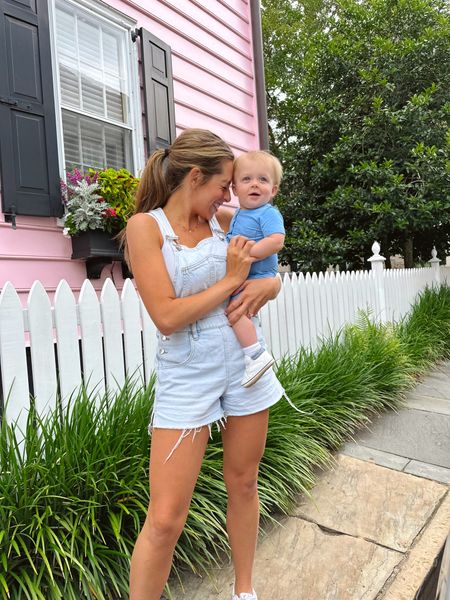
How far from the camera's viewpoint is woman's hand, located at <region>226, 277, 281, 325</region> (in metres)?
1.53

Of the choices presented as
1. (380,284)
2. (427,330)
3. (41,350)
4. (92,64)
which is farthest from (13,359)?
(427,330)

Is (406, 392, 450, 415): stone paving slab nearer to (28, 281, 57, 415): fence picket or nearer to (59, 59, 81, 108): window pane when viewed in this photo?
(28, 281, 57, 415): fence picket

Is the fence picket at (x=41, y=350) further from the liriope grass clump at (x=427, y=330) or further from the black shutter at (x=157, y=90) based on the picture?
the liriope grass clump at (x=427, y=330)

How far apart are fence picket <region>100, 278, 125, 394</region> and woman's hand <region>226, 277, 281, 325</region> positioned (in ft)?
4.07

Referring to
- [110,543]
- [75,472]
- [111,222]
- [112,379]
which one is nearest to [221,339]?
[75,472]

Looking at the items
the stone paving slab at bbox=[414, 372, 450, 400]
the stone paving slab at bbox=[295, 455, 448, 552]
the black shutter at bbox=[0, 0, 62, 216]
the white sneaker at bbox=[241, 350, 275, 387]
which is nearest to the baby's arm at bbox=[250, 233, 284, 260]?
the white sneaker at bbox=[241, 350, 275, 387]

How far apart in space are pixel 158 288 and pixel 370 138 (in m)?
7.59

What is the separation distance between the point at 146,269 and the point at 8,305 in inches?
41.5

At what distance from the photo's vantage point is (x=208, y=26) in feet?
17.5

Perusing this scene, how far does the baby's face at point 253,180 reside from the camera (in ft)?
5.18

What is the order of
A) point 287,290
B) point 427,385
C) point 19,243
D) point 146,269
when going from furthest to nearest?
point 427,385 < point 287,290 < point 19,243 < point 146,269

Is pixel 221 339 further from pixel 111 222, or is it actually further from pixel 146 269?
pixel 111 222

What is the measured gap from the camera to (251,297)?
156 centimetres

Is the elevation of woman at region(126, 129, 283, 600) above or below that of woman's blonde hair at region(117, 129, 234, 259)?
below
